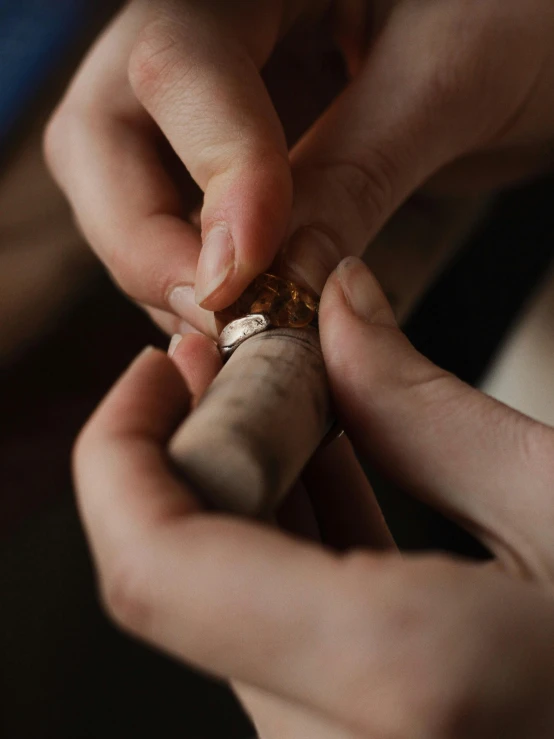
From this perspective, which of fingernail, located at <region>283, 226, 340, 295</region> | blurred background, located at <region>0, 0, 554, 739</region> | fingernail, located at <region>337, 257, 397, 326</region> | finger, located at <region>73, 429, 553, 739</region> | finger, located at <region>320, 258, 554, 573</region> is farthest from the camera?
blurred background, located at <region>0, 0, 554, 739</region>

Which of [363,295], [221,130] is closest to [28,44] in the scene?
[221,130]

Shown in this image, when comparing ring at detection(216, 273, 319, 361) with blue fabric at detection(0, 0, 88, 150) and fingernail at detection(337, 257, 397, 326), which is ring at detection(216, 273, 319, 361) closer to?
fingernail at detection(337, 257, 397, 326)

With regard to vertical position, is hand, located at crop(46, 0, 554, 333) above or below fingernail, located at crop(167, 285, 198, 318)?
above

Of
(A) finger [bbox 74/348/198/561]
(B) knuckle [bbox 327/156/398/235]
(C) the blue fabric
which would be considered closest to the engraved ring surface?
(A) finger [bbox 74/348/198/561]

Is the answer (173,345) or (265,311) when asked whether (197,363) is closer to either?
(265,311)

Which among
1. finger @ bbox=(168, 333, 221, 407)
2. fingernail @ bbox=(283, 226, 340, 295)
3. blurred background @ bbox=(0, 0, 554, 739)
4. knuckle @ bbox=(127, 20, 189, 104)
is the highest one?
knuckle @ bbox=(127, 20, 189, 104)

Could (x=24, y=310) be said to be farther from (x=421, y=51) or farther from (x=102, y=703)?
(x=421, y=51)

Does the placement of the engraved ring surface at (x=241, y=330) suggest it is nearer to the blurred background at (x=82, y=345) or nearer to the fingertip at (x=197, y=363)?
the fingertip at (x=197, y=363)
